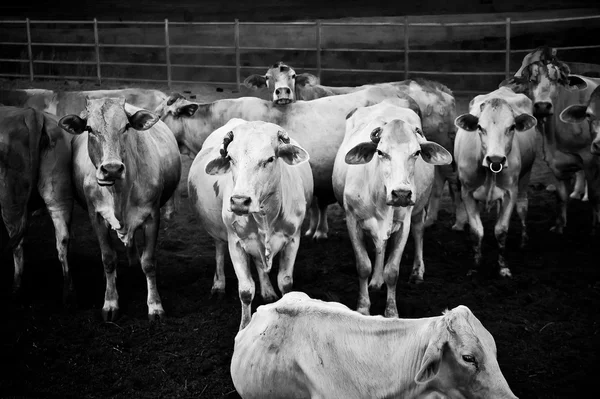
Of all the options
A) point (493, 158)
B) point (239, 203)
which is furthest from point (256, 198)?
point (493, 158)

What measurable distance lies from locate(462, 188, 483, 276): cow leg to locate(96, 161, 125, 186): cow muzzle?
3786mm

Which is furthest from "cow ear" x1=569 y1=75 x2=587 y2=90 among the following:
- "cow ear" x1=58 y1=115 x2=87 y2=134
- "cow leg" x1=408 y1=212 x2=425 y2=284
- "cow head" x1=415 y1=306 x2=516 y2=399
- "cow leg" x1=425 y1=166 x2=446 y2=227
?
"cow head" x1=415 y1=306 x2=516 y2=399

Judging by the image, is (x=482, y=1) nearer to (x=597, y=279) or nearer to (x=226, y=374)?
(x=597, y=279)

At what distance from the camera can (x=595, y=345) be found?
6.38 meters

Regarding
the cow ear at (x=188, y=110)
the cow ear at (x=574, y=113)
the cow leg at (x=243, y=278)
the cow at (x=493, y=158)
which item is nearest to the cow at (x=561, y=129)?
the cow ear at (x=574, y=113)

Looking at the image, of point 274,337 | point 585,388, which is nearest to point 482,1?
point 585,388

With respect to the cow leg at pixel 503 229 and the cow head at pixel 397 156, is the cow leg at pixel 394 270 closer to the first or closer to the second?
the cow head at pixel 397 156

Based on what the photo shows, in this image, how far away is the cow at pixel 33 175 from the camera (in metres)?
7.54

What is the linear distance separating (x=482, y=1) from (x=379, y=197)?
9836 mm

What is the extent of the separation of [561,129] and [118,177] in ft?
18.9

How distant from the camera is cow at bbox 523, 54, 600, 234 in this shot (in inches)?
375

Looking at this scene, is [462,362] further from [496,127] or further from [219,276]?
[496,127]

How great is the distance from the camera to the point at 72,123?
6.94 meters

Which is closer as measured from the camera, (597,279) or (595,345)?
(595,345)
